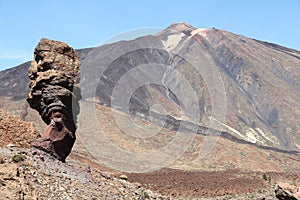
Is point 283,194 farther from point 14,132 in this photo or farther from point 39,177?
point 14,132

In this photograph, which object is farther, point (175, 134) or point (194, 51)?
point (194, 51)

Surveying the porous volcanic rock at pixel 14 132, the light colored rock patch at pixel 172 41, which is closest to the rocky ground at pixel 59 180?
the porous volcanic rock at pixel 14 132

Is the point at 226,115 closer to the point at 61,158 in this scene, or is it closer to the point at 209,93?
the point at 209,93

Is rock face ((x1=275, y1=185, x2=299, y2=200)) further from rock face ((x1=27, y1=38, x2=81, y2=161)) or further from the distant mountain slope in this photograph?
the distant mountain slope

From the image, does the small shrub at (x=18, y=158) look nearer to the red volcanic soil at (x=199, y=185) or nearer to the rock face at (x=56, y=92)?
the rock face at (x=56, y=92)

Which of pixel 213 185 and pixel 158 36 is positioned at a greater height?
pixel 158 36

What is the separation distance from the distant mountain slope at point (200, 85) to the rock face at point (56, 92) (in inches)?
2750

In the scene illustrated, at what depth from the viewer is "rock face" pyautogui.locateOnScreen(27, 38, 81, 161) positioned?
60.1 feet

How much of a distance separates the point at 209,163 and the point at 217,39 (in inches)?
4937

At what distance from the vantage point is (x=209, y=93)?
127 meters

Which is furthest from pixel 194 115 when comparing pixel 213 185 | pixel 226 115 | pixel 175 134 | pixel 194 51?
pixel 213 185

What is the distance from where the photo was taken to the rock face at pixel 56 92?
1831 centimetres

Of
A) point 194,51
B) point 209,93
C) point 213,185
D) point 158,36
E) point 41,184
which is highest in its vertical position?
point 158,36

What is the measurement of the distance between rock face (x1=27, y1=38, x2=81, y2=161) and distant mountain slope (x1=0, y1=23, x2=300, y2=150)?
229ft
